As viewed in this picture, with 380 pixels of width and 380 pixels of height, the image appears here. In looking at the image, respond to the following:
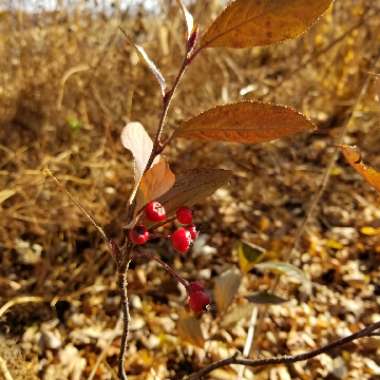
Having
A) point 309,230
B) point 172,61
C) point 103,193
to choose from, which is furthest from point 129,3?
point 309,230

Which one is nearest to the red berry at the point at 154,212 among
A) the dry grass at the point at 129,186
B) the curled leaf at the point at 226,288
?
the dry grass at the point at 129,186

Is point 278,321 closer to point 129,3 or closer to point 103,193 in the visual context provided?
point 103,193

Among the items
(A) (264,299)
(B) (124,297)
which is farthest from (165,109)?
(A) (264,299)

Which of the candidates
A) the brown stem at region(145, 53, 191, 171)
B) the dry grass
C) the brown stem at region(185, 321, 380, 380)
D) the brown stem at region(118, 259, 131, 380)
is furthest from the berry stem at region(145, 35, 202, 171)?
the dry grass

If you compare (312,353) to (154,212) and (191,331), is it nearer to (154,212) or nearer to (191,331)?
(154,212)

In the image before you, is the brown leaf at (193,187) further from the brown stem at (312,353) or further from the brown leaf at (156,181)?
the brown stem at (312,353)

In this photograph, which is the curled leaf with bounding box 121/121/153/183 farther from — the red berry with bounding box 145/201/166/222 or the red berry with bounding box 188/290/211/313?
the red berry with bounding box 188/290/211/313
